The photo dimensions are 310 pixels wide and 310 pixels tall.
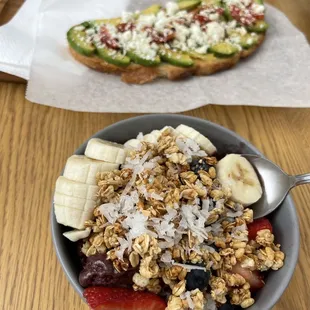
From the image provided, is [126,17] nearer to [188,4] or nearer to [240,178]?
[188,4]

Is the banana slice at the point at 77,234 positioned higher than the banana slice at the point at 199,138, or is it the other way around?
the banana slice at the point at 199,138

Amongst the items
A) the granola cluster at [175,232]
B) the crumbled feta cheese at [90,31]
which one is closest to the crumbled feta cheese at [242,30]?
the crumbled feta cheese at [90,31]

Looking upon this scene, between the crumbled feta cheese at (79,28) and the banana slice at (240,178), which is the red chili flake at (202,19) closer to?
the crumbled feta cheese at (79,28)

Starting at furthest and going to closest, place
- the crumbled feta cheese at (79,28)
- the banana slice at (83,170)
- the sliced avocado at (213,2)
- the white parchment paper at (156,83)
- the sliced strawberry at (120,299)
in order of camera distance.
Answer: the sliced avocado at (213,2) < the crumbled feta cheese at (79,28) < the white parchment paper at (156,83) < the banana slice at (83,170) < the sliced strawberry at (120,299)

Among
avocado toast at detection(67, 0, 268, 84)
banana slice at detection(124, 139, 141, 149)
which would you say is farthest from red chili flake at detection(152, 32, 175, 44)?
banana slice at detection(124, 139, 141, 149)

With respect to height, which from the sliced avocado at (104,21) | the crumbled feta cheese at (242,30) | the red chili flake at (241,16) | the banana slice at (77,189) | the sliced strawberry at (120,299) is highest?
the red chili flake at (241,16)

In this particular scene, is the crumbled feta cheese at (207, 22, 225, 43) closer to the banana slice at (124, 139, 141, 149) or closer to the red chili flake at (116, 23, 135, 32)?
the red chili flake at (116, 23, 135, 32)
